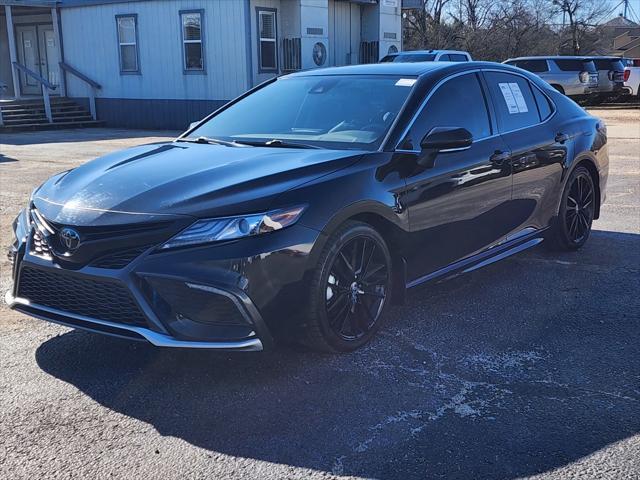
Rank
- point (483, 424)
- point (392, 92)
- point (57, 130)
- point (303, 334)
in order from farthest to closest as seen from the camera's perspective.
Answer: point (57, 130), point (392, 92), point (303, 334), point (483, 424)

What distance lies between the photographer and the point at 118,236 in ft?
11.6

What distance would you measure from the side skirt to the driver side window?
817 mm

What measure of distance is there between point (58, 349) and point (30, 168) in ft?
28.5

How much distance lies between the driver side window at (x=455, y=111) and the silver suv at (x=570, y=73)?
2181cm

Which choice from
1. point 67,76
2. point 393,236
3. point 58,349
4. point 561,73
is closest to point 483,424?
point 393,236

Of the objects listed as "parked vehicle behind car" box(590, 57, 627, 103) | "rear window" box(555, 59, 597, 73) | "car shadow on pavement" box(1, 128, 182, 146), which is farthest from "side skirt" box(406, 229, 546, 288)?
"parked vehicle behind car" box(590, 57, 627, 103)

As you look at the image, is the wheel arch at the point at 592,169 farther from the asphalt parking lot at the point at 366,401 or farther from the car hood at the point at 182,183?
the car hood at the point at 182,183

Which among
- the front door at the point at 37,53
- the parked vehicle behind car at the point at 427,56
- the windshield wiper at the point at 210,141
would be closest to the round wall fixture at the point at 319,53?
the parked vehicle behind car at the point at 427,56

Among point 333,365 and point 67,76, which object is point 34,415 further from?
point 67,76

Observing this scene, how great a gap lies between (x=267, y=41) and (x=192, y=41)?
6.85ft

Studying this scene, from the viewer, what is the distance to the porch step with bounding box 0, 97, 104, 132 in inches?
813

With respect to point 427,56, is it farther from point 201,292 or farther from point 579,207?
point 201,292

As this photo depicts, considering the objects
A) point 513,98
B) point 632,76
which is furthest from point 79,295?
point 632,76

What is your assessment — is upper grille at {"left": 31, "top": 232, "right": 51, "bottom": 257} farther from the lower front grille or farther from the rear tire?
the rear tire
